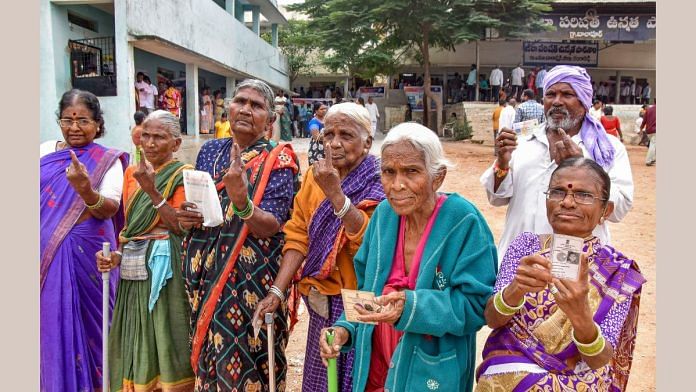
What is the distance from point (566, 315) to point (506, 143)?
115cm

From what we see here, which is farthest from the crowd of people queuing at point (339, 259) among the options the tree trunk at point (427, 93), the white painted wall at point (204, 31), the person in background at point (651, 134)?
the tree trunk at point (427, 93)

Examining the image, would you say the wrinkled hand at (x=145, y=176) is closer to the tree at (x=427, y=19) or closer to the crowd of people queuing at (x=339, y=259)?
the crowd of people queuing at (x=339, y=259)

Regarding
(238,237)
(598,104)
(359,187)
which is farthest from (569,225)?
(598,104)

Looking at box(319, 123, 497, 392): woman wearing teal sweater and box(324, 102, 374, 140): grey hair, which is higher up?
box(324, 102, 374, 140): grey hair

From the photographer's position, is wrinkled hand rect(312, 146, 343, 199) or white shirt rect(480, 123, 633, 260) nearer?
wrinkled hand rect(312, 146, 343, 199)

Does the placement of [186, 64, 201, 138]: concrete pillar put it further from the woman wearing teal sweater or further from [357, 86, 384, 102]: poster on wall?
the woman wearing teal sweater

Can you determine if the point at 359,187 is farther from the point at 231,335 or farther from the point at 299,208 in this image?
the point at 231,335

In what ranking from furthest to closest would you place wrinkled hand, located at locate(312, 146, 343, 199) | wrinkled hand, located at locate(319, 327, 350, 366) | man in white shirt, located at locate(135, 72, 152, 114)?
man in white shirt, located at locate(135, 72, 152, 114)
wrinkled hand, located at locate(312, 146, 343, 199)
wrinkled hand, located at locate(319, 327, 350, 366)

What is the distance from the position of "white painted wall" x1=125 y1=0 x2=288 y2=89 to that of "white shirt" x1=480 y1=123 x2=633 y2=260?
35.6 ft

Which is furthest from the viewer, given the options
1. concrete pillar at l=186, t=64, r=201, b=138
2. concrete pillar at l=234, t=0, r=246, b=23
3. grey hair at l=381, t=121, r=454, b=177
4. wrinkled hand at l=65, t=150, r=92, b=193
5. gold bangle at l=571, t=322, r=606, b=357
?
concrete pillar at l=234, t=0, r=246, b=23

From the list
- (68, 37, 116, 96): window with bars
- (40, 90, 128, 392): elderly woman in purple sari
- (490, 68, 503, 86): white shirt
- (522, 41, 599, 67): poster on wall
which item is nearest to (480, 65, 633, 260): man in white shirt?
(40, 90, 128, 392): elderly woman in purple sari

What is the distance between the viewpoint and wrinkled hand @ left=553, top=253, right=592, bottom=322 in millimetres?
1729

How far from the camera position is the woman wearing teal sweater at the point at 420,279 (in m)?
1.96

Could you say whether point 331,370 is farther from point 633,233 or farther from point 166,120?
point 633,233
